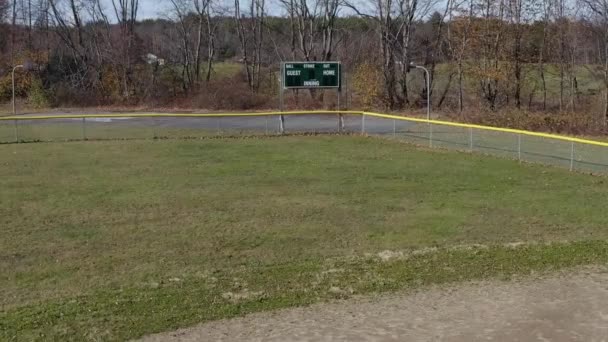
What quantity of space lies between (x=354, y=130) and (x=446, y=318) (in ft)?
83.5

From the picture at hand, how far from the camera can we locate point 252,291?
7.53 metres

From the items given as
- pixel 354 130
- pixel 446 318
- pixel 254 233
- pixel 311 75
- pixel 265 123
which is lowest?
pixel 254 233

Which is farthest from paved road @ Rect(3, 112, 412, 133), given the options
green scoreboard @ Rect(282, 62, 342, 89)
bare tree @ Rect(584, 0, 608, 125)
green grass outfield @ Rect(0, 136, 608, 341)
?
bare tree @ Rect(584, 0, 608, 125)

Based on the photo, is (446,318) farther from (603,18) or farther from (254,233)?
(603,18)

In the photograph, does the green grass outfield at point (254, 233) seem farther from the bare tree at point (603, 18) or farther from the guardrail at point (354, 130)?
the bare tree at point (603, 18)

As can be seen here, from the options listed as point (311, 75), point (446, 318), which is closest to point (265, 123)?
point (311, 75)

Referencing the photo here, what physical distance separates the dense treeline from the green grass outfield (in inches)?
753

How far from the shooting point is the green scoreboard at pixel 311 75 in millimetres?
30016

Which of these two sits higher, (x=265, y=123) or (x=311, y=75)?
(x=311, y=75)

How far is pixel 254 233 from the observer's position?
11188 mm

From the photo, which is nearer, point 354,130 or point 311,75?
point 311,75

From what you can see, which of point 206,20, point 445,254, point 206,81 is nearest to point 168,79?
point 206,81

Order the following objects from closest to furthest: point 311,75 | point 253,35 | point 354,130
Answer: point 311,75 → point 354,130 → point 253,35

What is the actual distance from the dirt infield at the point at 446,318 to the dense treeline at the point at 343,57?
89.7 feet
